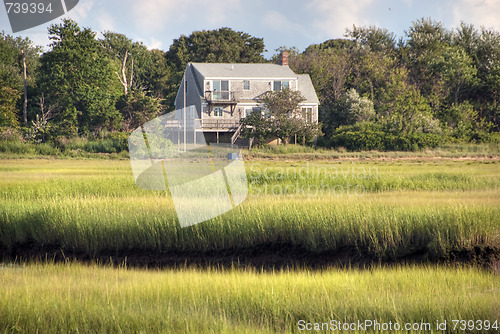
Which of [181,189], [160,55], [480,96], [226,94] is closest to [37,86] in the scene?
[226,94]

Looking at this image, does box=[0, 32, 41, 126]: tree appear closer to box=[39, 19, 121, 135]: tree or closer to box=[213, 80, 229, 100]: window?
box=[39, 19, 121, 135]: tree

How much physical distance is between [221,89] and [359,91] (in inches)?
586

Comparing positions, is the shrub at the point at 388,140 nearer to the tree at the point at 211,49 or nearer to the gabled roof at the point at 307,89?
the gabled roof at the point at 307,89

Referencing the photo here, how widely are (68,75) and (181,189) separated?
3468 centimetres

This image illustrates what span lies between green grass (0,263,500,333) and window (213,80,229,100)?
136ft

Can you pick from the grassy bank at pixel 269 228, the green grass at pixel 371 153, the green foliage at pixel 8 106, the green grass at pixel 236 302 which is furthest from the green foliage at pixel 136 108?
the green grass at pixel 236 302

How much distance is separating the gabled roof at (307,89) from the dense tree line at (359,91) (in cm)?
280

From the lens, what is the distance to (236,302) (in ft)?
26.3

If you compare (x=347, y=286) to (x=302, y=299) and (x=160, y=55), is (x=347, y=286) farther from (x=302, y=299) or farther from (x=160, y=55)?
(x=160, y=55)

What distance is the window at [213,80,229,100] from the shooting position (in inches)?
1994

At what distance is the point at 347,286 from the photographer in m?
8.81

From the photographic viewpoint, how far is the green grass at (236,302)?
279 inches

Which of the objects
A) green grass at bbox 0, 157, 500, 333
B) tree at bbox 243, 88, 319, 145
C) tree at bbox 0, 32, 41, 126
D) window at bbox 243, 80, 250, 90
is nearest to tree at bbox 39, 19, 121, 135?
tree at bbox 0, 32, 41, 126

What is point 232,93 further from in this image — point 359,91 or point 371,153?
point 371,153
